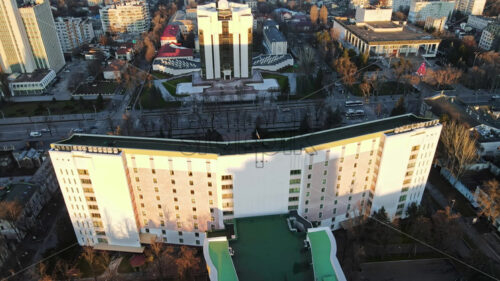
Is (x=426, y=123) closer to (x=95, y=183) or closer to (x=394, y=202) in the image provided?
(x=394, y=202)

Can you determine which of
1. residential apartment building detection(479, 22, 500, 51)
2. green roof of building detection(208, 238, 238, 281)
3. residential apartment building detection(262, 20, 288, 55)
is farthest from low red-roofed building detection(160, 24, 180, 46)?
residential apartment building detection(479, 22, 500, 51)

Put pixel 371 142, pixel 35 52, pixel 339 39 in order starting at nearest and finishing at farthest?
1. pixel 371 142
2. pixel 35 52
3. pixel 339 39

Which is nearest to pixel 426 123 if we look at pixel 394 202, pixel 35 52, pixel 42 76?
pixel 394 202

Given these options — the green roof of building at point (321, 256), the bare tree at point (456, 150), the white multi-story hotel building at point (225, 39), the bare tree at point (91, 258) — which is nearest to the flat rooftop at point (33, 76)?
the white multi-story hotel building at point (225, 39)

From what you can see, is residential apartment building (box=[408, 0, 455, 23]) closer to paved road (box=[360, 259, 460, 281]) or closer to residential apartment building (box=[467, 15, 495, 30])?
residential apartment building (box=[467, 15, 495, 30])

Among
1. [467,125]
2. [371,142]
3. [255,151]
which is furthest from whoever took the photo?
[467,125]

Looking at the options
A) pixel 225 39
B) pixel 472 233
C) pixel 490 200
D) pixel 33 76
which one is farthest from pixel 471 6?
pixel 33 76
